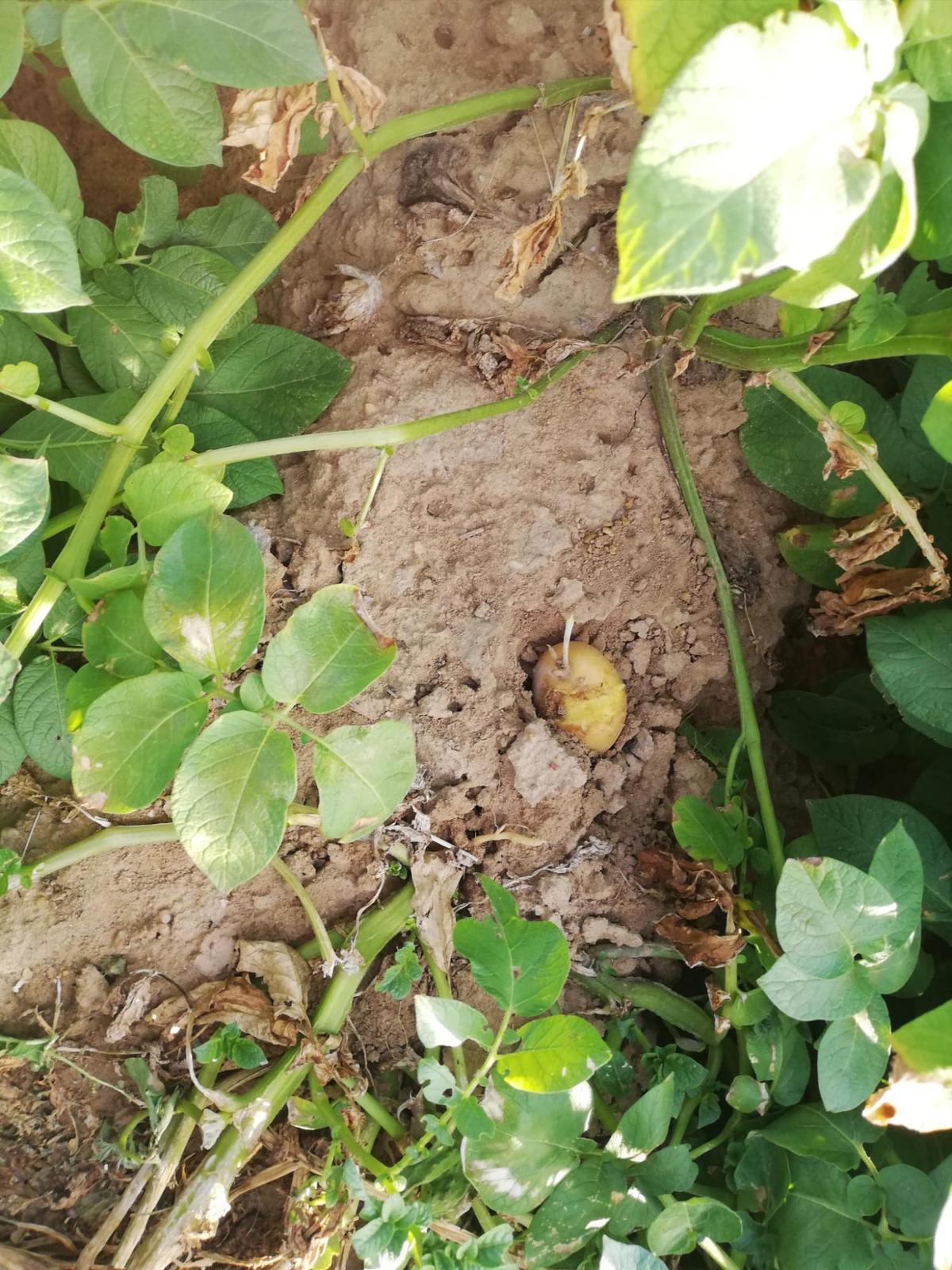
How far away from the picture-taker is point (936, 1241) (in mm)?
759

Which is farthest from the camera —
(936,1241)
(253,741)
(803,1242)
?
(803,1242)

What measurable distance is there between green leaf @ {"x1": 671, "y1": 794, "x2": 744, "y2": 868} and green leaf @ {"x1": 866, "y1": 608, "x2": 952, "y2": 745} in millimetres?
262

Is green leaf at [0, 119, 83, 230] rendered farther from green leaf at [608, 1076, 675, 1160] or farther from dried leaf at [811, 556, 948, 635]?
green leaf at [608, 1076, 675, 1160]

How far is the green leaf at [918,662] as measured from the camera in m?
1.12

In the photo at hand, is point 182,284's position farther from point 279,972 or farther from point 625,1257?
point 625,1257

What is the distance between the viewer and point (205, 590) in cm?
88

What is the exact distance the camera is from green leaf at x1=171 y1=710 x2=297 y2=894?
83 centimetres

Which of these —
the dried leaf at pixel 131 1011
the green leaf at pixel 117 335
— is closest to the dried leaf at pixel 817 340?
the green leaf at pixel 117 335

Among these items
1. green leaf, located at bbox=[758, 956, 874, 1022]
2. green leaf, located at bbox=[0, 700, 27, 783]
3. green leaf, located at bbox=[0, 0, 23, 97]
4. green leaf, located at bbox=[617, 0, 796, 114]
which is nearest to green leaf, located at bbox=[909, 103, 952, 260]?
green leaf, located at bbox=[617, 0, 796, 114]

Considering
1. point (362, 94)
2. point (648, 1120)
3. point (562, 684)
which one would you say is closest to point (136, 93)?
point (362, 94)

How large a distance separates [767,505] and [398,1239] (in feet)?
3.31

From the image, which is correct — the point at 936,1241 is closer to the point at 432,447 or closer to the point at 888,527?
the point at 888,527

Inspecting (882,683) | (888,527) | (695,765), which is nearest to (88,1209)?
(695,765)

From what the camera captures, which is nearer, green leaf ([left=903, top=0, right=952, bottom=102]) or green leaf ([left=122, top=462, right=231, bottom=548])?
green leaf ([left=903, top=0, right=952, bottom=102])
